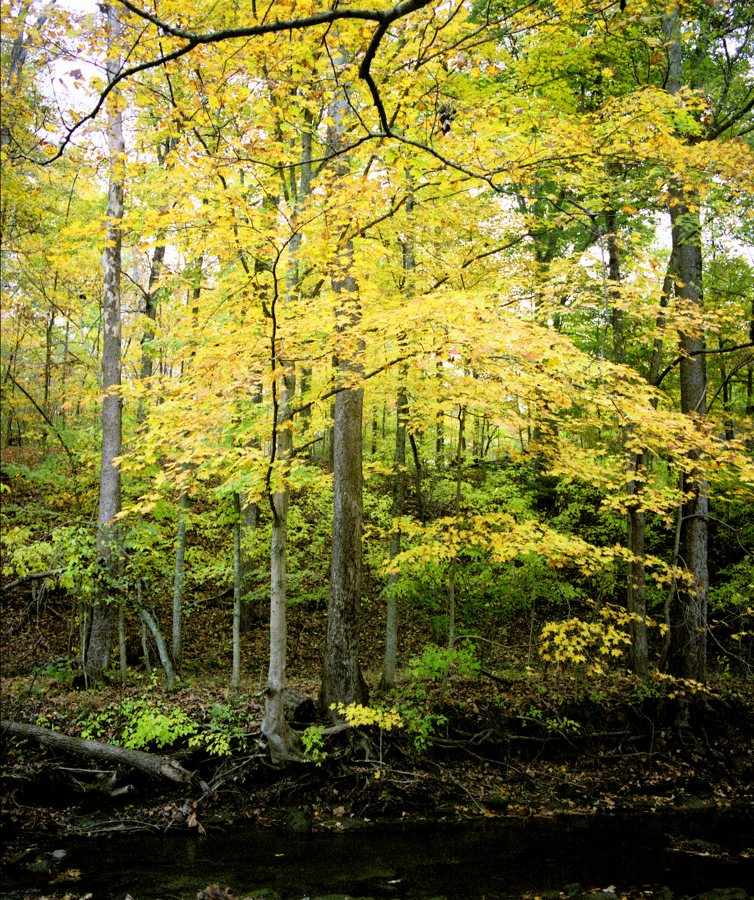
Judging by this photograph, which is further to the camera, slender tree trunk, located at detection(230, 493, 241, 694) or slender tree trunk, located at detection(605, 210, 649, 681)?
slender tree trunk, located at detection(605, 210, 649, 681)

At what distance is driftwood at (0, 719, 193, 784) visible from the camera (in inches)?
254

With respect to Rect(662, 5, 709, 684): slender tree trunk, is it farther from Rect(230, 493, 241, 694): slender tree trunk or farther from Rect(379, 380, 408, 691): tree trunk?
Rect(230, 493, 241, 694): slender tree trunk

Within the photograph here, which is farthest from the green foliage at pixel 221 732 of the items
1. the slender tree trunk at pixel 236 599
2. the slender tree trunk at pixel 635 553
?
the slender tree trunk at pixel 635 553

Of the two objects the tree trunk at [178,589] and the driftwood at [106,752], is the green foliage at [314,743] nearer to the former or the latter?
the driftwood at [106,752]

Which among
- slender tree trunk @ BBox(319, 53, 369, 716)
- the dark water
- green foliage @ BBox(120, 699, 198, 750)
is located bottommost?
the dark water

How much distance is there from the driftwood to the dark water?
687mm

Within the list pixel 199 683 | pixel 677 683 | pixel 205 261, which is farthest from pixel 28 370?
pixel 677 683

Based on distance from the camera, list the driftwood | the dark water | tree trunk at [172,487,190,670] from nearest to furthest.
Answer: the dark water < the driftwood < tree trunk at [172,487,190,670]

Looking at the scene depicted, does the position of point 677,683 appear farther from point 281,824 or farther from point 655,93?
point 655,93

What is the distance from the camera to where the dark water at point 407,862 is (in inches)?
194

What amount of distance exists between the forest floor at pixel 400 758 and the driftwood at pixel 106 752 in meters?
0.15

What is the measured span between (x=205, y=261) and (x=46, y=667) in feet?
24.9

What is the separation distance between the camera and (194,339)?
648 centimetres

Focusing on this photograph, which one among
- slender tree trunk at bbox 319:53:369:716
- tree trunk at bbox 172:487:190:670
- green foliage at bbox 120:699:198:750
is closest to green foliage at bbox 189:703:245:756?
green foliage at bbox 120:699:198:750
